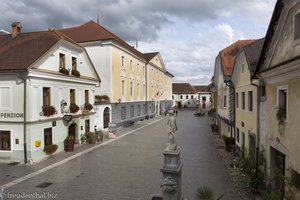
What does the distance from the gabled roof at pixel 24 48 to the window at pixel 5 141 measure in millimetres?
3984

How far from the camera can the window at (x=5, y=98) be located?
51.7ft

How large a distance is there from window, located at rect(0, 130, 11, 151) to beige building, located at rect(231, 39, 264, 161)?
1399 centimetres

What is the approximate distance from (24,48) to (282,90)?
16018 millimetres

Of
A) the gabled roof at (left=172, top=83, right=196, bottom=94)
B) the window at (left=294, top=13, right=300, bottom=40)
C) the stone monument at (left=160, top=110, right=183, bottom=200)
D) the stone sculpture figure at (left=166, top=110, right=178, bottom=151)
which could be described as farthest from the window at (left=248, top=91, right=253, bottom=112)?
the gabled roof at (left=172, top=83, right=196, bottom=94)

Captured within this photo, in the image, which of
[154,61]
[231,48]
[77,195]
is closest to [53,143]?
[77,195]

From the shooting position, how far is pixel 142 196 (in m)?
10.4

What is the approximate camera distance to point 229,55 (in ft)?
63.7

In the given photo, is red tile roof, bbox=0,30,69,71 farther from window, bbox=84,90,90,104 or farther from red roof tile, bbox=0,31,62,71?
window, bbox=84,90,90,104

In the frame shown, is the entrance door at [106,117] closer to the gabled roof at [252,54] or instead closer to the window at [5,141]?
the window at [5,141]

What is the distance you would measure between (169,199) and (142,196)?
6.81 feet

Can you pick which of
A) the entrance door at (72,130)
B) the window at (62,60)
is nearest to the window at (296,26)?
the window at (62,60)

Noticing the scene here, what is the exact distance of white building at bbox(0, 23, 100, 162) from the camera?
15.3 m

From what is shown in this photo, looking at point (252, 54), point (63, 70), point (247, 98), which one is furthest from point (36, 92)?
point (252, 54)

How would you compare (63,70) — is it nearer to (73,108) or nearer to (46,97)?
(46,97)
